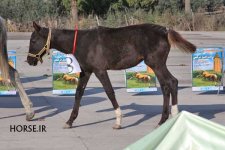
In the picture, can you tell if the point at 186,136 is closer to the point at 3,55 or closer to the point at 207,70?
the point at 3,55

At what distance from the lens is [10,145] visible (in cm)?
776

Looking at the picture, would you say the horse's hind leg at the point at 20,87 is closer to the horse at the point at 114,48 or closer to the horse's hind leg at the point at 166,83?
the horse at the point at 114,48

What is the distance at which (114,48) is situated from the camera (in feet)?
28.5

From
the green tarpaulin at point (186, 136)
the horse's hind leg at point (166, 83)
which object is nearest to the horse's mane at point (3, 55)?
the horse's hind leg at point (166, 83)

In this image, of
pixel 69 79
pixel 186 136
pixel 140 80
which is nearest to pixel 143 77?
pixel 140 80

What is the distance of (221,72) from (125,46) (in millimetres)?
4343

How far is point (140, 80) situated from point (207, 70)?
1.50m

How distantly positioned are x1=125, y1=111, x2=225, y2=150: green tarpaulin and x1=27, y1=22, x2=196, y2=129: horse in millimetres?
4973

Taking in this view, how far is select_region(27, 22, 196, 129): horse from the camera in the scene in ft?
28.4

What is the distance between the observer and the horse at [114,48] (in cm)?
866

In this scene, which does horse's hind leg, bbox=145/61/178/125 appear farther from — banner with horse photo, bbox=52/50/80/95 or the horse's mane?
banner with horse photo, bbox=52/50/80/95

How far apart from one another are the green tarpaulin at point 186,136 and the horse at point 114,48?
16.3 ft

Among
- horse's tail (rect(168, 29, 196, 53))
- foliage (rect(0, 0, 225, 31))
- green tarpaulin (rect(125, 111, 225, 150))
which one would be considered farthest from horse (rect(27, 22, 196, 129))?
foliage (rect(0, 0, 225, 31))

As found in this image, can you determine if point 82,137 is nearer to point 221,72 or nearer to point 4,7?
point 221,72
